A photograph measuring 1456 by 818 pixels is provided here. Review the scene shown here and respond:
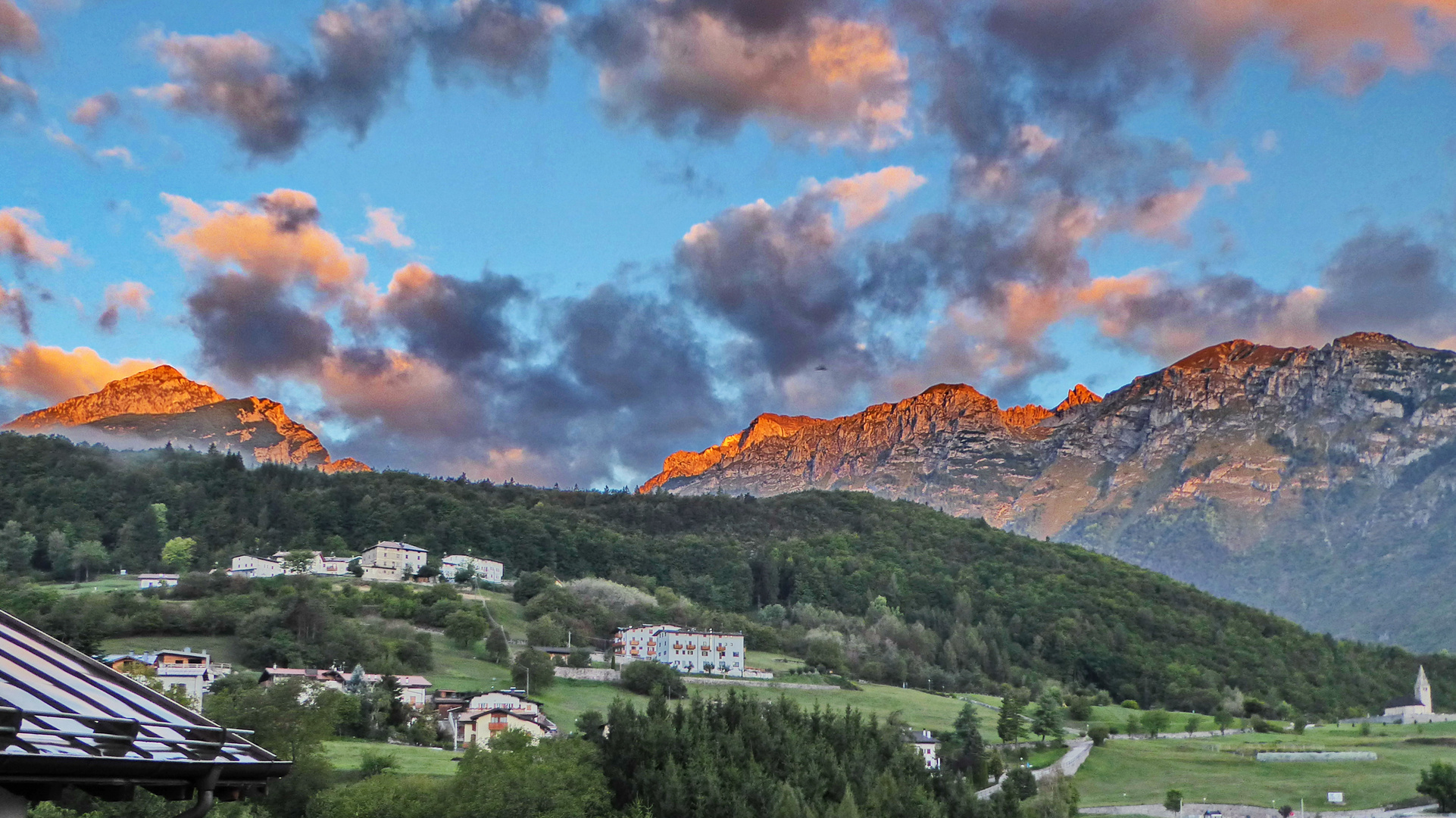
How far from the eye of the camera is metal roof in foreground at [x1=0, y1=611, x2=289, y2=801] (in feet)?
17.1

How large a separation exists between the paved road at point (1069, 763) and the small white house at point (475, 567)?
72.4 meters

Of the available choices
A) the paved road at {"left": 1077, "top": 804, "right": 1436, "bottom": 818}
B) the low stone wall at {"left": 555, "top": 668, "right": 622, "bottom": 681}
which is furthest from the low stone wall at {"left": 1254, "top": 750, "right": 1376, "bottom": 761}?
the low stone wall at {"left": 555, "top": 668, "right": 622, "bottom": 681}

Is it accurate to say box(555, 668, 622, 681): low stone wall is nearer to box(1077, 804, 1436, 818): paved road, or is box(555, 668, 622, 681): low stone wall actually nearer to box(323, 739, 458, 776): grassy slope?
box(323, 739, 458, 776): grassy slope

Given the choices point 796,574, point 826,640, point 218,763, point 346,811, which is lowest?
point 346,811

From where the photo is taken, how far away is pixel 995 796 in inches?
2427

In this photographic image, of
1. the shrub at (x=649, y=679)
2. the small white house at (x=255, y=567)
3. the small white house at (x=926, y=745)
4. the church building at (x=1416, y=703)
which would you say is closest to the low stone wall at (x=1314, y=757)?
the small white house at (x=926, y=745)

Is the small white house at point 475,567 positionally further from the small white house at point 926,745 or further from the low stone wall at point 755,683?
the small white house at point 926,745

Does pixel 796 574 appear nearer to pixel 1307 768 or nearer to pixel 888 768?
pixel 1307 768

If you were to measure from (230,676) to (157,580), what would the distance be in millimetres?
49626

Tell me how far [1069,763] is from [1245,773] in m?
11.5

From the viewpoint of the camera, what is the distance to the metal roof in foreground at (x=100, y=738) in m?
5.21

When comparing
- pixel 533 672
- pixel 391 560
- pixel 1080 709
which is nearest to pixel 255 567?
pixel 391 560

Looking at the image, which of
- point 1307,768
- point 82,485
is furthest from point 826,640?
point 82,485

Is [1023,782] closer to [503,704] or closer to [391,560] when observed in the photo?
[503,704]
